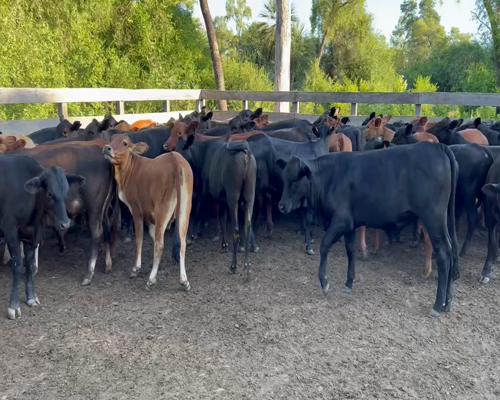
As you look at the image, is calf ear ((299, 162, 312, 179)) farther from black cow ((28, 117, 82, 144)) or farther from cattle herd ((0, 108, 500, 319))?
black cow ((28, 117, 82, 144))

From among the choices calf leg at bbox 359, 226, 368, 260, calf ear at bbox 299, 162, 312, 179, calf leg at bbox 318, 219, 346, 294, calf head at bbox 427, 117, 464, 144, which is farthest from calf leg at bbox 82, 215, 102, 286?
calf head at bbox 427, 117, 464, 144

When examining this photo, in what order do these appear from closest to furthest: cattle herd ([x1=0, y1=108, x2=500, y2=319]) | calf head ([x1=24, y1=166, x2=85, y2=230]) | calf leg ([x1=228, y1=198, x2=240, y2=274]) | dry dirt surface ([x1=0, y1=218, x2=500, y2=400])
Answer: dry dirt surface ([x1=0, y1=218, x2=500, y2=400])
calf head ([x1=24, y1=166, x2=85, y2=230])
cattle herd ([x1=0, y1=108, x2=500, y2=319])
calf leg ([x1=228, y1=198, x2=240, y2=274])

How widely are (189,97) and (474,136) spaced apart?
9.51 metres

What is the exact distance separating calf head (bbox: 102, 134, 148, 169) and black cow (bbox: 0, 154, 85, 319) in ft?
2.69

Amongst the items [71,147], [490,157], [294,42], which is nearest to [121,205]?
[71,147]

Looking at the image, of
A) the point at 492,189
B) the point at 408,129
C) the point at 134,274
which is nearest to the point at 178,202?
the point at 134,274

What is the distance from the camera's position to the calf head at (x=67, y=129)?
9.49m

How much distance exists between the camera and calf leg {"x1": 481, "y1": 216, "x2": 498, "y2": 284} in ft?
22.0

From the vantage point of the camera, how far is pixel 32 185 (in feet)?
17.7

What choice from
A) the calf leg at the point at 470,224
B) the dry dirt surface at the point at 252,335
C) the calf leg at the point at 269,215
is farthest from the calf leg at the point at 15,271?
the calf leg at the point at 470,224

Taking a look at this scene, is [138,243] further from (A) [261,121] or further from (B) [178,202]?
(A) [261,121]

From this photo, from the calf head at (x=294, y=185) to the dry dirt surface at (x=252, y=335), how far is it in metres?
0.92

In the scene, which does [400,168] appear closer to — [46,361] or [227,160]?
[227,160]

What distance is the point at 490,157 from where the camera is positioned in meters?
7.24
